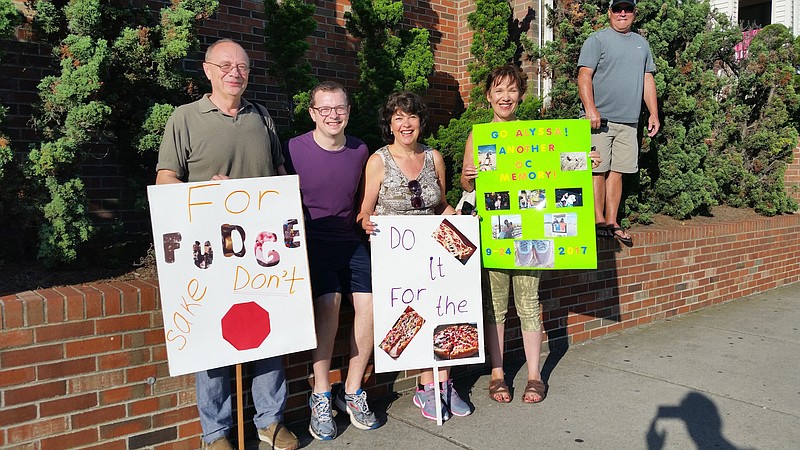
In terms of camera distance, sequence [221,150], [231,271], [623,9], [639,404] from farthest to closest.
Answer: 1. [623,9]
2. [639,404]
3. [221,150]
4. [231,271]

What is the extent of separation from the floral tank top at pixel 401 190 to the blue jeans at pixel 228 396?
0.98m

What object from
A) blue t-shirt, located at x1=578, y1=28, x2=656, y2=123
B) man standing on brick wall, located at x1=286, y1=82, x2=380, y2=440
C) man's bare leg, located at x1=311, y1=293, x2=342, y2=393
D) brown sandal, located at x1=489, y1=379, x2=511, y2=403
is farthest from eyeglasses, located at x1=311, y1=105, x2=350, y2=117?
blue t-shirt, located at x1=578, y1=28, x2=656, y2=123

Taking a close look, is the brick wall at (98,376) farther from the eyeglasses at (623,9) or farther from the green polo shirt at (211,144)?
the eyeglasses at (623,9)

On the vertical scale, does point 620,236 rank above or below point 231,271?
below

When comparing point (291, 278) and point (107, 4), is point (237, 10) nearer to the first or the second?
point (107, 4)

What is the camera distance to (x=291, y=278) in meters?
3.06

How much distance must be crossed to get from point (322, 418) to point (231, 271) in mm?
978

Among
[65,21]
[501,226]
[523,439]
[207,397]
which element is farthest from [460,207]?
[65,21]

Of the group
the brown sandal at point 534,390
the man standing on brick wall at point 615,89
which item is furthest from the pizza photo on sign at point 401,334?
the man standing on brick wall at point 615,89

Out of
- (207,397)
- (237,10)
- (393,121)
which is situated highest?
(237,10)

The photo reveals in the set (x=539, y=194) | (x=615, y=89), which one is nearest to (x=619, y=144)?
(x=615, y=89)

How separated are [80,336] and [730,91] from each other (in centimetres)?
723

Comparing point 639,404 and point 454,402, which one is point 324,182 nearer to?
point 454,402

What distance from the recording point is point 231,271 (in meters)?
2.94
